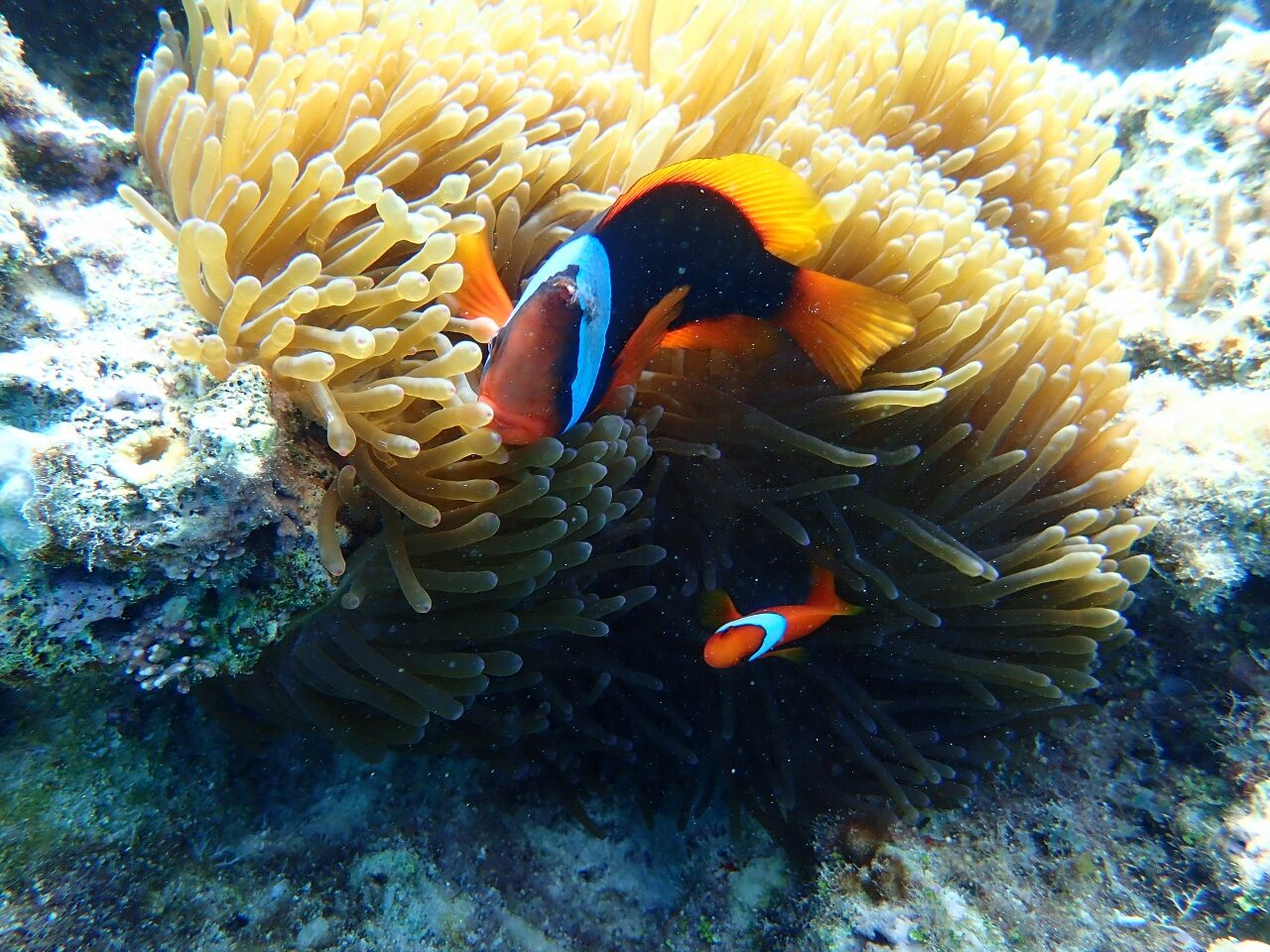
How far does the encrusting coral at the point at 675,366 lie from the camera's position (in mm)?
1510

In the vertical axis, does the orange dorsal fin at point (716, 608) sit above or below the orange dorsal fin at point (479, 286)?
below

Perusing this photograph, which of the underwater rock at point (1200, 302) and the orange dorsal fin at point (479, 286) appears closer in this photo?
the orange dorsal fin at point (479, 286)

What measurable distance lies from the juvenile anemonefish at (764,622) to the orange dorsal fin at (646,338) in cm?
66

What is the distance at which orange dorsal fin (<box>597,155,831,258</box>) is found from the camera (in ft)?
5.00

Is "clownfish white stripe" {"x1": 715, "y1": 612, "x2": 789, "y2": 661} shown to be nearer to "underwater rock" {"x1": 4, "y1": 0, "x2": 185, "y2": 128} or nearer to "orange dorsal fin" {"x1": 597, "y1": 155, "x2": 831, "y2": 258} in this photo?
"orange dorsal fin" {"x1": 597, "y1": 155, "x2": 831, "y2": 258}

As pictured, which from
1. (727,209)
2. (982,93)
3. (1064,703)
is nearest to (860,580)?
(1064,703)

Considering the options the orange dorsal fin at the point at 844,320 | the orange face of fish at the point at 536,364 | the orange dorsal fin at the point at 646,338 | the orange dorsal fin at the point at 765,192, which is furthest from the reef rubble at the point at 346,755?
the orange dorsal fin at the point at 844,320

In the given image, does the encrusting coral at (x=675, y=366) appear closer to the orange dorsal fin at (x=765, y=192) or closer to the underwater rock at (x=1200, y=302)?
the orange dorsal fin at (x=765, y=192)

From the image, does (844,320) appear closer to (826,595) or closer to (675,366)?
(675,366)

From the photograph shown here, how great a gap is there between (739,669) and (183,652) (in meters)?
1.37

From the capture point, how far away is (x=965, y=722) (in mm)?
2246

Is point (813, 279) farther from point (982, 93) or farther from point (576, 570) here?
point (982, 93)

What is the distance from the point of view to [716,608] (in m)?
1.98

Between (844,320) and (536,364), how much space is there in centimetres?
77
